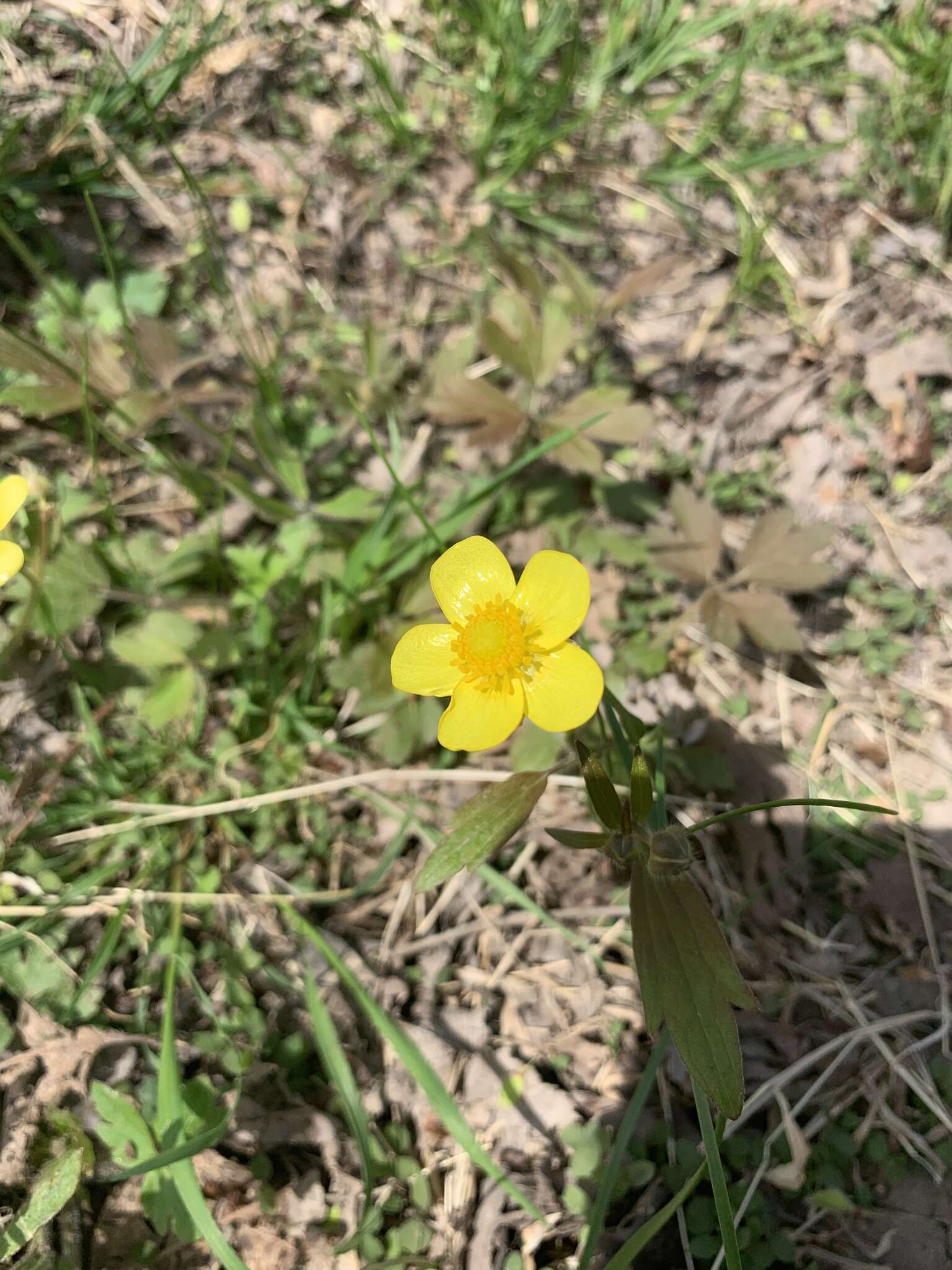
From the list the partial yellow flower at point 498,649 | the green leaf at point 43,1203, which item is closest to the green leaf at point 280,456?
the partial yellow flower at point 498,649

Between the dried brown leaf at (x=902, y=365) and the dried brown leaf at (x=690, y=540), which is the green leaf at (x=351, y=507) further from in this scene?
the dried brown leaf at (x=902, y=365)

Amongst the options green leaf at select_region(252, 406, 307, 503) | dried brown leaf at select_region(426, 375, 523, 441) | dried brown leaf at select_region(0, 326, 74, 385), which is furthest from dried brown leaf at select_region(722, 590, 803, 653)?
dried brown leaf at select_region(0, 326, 74, 385)

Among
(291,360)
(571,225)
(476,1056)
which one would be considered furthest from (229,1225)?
(571,225)

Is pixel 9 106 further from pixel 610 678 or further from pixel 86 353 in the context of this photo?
pixel 610 678

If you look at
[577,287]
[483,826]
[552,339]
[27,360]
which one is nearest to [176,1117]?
[483,826]

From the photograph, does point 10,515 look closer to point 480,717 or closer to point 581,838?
point 480,717

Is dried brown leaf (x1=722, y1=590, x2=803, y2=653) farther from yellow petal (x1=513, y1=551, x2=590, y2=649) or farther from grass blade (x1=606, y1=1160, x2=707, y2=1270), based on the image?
grass blade (x1=606, y1=1160, x2=707, y2=1270)
